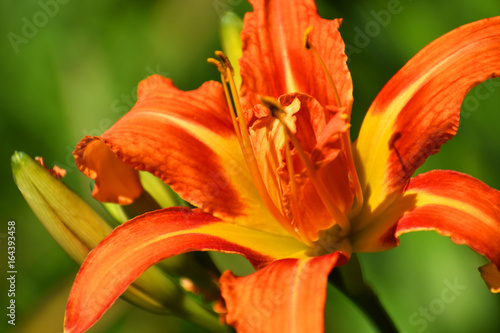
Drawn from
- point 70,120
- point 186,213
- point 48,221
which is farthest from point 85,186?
point 186,213

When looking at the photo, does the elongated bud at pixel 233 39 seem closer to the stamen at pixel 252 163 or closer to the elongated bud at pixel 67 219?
the stamen at pixel 252 163

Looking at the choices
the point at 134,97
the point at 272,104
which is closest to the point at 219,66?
the point at 272,104

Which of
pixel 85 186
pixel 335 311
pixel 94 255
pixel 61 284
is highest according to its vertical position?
pixel 94 255

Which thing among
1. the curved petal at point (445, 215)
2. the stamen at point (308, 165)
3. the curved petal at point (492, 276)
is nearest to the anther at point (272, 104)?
the stamen at point (308, 165)

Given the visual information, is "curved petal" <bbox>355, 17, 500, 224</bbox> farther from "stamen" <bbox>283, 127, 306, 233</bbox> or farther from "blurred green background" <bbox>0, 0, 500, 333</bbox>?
"blurred green background" <bbox>0, 0, 500, 333</bbox>

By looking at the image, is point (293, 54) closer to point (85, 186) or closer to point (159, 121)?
point (159, 121)

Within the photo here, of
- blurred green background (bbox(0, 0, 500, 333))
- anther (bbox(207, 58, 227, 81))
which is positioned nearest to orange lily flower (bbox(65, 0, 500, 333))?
anther (bbox(207, 58, 227, 81))
